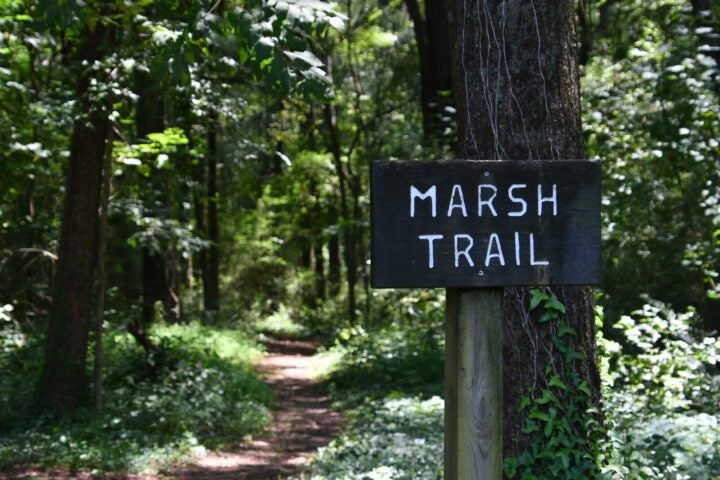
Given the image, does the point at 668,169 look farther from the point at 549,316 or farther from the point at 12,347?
the point at 12,347

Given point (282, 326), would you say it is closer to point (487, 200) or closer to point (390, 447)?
point (390, 447)

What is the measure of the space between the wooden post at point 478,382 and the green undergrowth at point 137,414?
656 cm

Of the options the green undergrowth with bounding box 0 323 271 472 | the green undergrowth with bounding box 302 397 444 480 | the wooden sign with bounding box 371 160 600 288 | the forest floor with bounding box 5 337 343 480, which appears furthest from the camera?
the green undergrowth with bounding box 0 323 271 472

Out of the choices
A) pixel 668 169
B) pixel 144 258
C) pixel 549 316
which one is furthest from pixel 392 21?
pixel 549 316

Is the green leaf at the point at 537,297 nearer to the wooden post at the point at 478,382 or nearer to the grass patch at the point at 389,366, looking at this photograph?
the wooden post at the point at 478,382

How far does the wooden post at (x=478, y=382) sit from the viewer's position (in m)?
3.12

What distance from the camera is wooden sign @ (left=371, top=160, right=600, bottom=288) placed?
301 centimetres

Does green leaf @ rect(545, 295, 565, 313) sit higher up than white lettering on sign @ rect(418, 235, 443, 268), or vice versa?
white lettering on sign @ rect(418, 235, 443, 268)

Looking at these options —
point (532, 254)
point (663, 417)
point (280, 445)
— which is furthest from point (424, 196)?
point (280, 445)

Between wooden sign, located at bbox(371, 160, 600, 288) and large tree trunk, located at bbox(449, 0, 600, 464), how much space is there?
152 centimetres

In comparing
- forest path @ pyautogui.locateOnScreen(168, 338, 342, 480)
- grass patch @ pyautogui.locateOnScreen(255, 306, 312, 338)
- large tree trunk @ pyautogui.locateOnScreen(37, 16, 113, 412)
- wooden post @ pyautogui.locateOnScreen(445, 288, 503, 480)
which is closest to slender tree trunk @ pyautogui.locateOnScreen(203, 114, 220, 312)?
grass patch @ pyautogui.locateOnScreen(255, 306, 312, 338)

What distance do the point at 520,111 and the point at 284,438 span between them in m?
8.06

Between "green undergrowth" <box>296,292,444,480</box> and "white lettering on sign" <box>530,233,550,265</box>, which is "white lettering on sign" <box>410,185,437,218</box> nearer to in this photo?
"white lettering on sign" <box>530,233,550,265</box>

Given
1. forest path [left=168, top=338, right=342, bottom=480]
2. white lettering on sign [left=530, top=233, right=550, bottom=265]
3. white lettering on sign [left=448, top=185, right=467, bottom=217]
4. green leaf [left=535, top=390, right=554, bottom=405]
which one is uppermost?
white lettering on sign [left=448, top=185, right=467, bottom=217]
